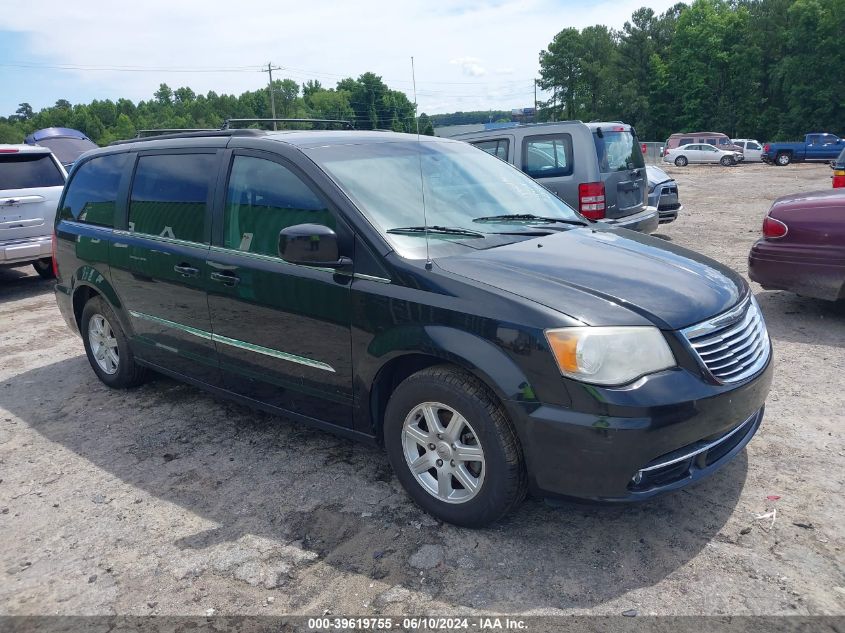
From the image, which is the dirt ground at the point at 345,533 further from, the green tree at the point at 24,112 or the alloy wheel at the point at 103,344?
the green tree at the point at 24,112

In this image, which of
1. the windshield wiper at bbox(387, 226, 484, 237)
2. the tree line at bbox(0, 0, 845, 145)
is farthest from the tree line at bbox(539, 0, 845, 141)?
the windshield wiper at bbox(387, 226, 484, 237)

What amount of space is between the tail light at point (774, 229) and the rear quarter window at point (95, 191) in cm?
554

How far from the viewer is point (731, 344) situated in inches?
120

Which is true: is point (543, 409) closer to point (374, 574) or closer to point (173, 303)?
point (374, 574)

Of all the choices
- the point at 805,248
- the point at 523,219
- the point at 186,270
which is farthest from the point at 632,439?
the point at 805,248

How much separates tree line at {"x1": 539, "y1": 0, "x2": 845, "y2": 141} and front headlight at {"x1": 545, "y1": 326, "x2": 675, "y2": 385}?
208 feet

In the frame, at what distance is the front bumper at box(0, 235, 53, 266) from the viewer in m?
8.96

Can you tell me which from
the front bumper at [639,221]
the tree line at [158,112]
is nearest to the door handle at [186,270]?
the front bumper at [639,221]

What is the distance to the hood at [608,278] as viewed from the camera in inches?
113

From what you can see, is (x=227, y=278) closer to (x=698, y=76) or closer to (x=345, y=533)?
(x=345, y=533)

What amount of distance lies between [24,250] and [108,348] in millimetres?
4873

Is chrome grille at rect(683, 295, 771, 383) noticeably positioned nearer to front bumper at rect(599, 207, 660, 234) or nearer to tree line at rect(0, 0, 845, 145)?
front bumper at rect(599, 207, 660, 234)

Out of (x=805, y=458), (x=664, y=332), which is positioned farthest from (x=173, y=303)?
(x=805, y=458)

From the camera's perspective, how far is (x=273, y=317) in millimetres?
3734
